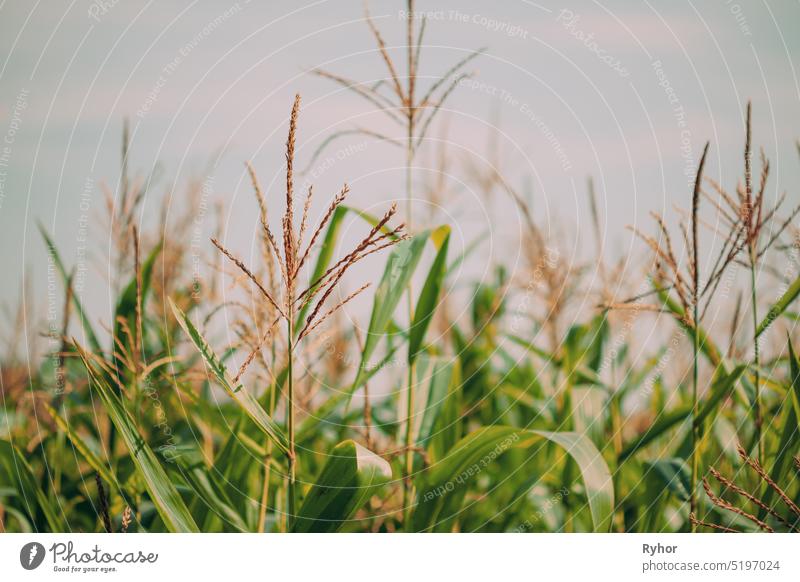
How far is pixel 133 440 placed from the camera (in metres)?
1.08

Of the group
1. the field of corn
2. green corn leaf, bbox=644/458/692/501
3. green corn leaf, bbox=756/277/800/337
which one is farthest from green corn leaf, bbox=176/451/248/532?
green corn leaf, bbox=756/277/800/337

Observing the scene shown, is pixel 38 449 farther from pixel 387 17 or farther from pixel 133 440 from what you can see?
pixel 387 17

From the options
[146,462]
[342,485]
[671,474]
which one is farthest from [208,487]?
[671,474]

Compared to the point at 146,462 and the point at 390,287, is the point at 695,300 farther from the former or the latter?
the point at 146,462

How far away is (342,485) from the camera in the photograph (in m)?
1.10

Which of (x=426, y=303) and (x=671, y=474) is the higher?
(x=426, y=303)

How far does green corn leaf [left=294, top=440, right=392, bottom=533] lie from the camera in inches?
42.1

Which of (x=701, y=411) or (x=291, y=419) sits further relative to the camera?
(x=701, y=411)

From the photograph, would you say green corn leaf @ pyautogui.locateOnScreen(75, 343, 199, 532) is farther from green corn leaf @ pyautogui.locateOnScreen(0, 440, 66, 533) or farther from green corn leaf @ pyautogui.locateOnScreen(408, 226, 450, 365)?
green corn leaf @ pyautogui.locateOnScreen(408, 226, 450, 365)

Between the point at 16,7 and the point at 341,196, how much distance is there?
1.08m
